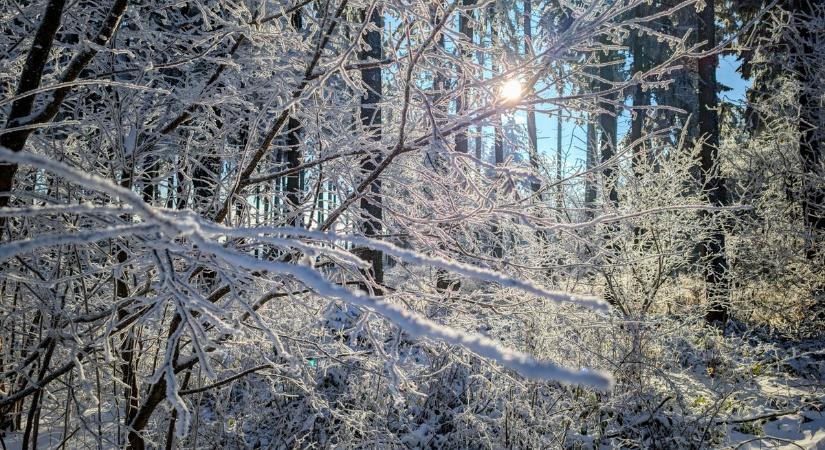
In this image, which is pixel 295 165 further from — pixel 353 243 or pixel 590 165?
pixel 590 165

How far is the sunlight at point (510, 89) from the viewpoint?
1.87 metres

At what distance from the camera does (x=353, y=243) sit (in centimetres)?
84

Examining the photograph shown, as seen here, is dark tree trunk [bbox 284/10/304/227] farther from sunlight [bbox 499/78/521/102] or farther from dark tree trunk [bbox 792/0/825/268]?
dark tree trunk [bbox 792/0/825/268]

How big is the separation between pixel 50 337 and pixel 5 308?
0.87ft

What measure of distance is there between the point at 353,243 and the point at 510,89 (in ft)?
4.41

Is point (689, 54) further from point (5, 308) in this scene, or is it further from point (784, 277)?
point (784, 277)

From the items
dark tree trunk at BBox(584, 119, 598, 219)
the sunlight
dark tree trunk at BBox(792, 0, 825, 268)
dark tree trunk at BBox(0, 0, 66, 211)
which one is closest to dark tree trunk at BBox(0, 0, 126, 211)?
dark tree trunk at BBox(0, 0, 66, 211)

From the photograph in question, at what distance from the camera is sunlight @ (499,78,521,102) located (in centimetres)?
187

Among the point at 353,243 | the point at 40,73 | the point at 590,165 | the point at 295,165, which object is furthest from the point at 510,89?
the point at 590,165

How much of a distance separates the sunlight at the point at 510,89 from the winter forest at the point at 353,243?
0.5 inches

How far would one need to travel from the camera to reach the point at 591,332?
5.46 m

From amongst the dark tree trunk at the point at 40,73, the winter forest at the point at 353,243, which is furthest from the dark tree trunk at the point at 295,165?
the dark tree trunk at the point at 40,73

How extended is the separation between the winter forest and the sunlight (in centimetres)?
1

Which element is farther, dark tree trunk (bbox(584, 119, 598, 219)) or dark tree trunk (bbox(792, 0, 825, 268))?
dark tree trunk (bbox(792, 0, 825, 268))
